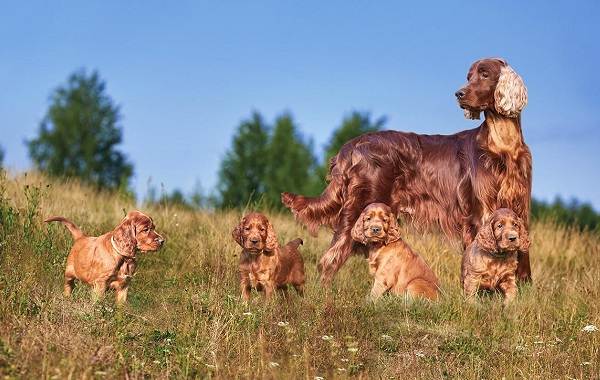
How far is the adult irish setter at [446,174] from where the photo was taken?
8.34 meters

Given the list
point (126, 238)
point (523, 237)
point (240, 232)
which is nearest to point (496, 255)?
point (523, 237)

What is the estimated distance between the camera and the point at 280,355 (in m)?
6.51

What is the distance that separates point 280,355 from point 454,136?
361cm

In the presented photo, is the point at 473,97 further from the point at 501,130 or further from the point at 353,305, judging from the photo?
the point at 353,305

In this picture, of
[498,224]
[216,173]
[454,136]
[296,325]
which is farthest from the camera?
[216,173]

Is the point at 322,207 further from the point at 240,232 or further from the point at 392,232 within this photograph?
A: the point at 240,232

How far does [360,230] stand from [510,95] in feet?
6.28

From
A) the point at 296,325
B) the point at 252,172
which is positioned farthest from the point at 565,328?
the point at 252,172

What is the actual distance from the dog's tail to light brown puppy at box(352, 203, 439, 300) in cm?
82

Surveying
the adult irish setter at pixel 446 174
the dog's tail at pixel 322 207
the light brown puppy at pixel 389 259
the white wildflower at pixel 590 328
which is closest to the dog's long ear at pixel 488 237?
the adult irish setter at pixel 446 174

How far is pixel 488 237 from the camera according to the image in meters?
7.82

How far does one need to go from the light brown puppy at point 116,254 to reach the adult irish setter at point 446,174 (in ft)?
7.08

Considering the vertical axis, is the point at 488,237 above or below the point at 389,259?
above

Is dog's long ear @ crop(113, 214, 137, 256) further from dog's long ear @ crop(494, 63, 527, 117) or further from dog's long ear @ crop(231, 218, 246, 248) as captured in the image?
dog's long ear @ crop(494, 63, 527, 117)
